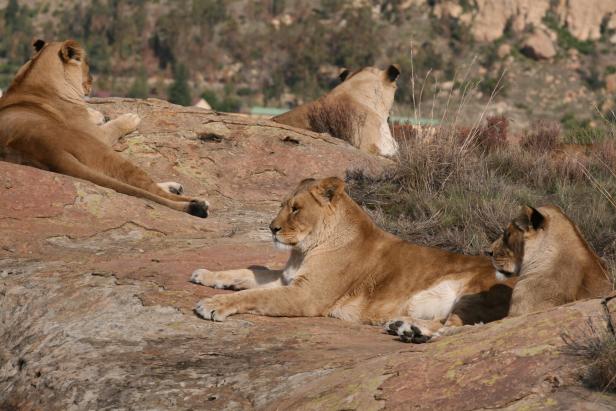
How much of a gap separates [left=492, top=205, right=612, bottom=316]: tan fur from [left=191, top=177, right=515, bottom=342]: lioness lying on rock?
20 centimetres

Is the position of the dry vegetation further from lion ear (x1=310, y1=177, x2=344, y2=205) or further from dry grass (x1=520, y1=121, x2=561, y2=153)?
lion ear (x1=310, y1=177, x2=344, y2=205)

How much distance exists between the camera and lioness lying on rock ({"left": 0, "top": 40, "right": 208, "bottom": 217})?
31.2ft

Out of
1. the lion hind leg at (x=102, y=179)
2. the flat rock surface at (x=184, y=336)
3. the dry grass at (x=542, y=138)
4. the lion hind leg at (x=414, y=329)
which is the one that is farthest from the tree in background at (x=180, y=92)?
the lion hind leg at (x=414, y=329)

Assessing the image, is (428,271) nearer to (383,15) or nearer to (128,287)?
(128,287)

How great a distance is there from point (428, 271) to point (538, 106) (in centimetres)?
6666

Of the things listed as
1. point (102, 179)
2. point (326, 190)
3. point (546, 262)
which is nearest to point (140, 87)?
point (102, 179)

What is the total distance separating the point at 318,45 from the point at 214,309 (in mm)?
71751

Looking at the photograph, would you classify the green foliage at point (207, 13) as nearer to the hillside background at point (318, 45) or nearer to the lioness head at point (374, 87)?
the hillside background at point (318, 45)

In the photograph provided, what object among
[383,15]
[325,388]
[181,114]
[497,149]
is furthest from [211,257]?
[383,15]

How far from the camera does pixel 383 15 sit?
281 feet

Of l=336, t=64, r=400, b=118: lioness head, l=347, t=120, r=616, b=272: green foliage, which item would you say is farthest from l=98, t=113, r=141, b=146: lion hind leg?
l=336, t=64, r=400, b=118: lioness head

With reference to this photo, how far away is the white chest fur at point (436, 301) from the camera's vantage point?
676cm

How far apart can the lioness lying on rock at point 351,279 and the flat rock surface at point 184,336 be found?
0.49 ft

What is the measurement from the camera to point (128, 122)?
11.2 m
